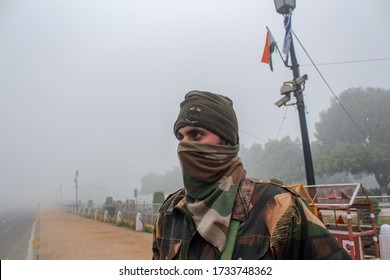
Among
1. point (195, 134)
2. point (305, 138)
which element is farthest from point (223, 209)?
point (305, 138)

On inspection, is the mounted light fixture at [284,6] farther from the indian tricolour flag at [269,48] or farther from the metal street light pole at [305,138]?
the metal street light pole at [305,138]

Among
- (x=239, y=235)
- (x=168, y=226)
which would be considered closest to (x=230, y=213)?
(x=239, y=235)

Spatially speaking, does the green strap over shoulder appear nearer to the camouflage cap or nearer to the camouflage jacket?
the camouflage jacket

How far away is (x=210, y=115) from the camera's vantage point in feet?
4.07

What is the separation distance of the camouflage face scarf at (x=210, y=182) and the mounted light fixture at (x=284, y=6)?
5.70 metres

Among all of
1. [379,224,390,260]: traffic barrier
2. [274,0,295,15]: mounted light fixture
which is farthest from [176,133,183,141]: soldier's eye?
[274,0,295,15]: mounted light fixture

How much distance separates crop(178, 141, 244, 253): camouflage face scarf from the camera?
1052 mm

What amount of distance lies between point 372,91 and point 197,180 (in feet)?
117

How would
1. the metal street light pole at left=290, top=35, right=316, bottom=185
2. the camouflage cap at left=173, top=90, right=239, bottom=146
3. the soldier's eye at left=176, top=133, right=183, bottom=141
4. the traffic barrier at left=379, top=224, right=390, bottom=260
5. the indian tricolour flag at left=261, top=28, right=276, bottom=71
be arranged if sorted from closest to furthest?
the camouflage cap at left=173, top=90, right=239, bottom=146, the soldier's eye at left=176, top=133, right=183, bottom=141, the traffic barrier at left=379, top=224, right=390, bottom=260, the metal street light pole at left=290, top=35, right=316, bottom=185, the indian tricolour flag at left=261, top=28, right=276, bottom=71

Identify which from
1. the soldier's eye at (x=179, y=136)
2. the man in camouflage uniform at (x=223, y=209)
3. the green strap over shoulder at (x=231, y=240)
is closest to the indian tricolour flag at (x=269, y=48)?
the man in camouflage uniform at (x=223, y=209)

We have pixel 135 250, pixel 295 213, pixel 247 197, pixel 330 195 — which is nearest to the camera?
pixel 295 213

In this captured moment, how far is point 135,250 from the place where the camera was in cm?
870

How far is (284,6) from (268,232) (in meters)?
6.10
